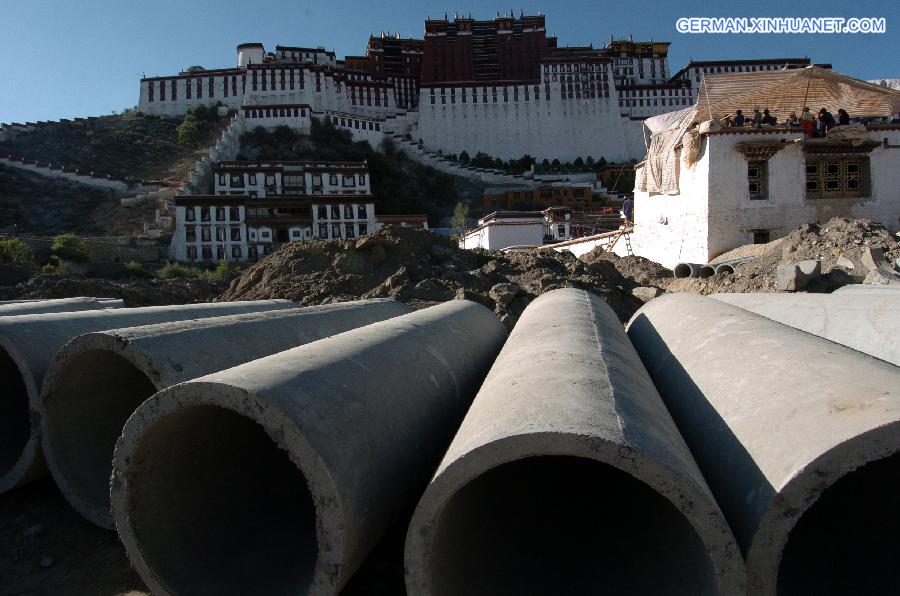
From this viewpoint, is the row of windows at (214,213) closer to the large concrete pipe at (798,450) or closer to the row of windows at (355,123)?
the row of windows at (355,123)

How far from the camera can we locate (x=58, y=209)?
46.1 meters

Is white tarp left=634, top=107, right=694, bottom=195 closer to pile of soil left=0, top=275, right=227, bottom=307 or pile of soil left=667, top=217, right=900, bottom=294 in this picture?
pile of soil left=667, top=217, right=900, bottom=294

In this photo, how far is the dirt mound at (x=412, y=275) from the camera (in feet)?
37.7

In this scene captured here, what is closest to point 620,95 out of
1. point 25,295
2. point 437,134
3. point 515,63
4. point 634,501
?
point 515,63

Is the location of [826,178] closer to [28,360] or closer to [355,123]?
[28,360]

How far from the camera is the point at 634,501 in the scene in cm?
321

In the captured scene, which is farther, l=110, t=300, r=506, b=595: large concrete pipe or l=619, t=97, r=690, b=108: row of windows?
l=619, t=97, r=690, b=108: row of windows

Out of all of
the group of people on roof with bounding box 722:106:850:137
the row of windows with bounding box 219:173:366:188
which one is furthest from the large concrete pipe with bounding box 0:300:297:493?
the row of windows with bounding box 219:173:366:188

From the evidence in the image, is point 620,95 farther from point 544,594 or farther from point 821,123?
point 544,594

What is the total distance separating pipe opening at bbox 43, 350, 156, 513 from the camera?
12.4 feet

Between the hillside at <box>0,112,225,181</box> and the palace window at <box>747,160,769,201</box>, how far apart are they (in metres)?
48.4

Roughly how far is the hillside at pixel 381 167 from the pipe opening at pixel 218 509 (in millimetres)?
52695

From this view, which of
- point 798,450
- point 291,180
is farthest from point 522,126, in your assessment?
point 798,450

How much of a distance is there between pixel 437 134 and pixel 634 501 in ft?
215
